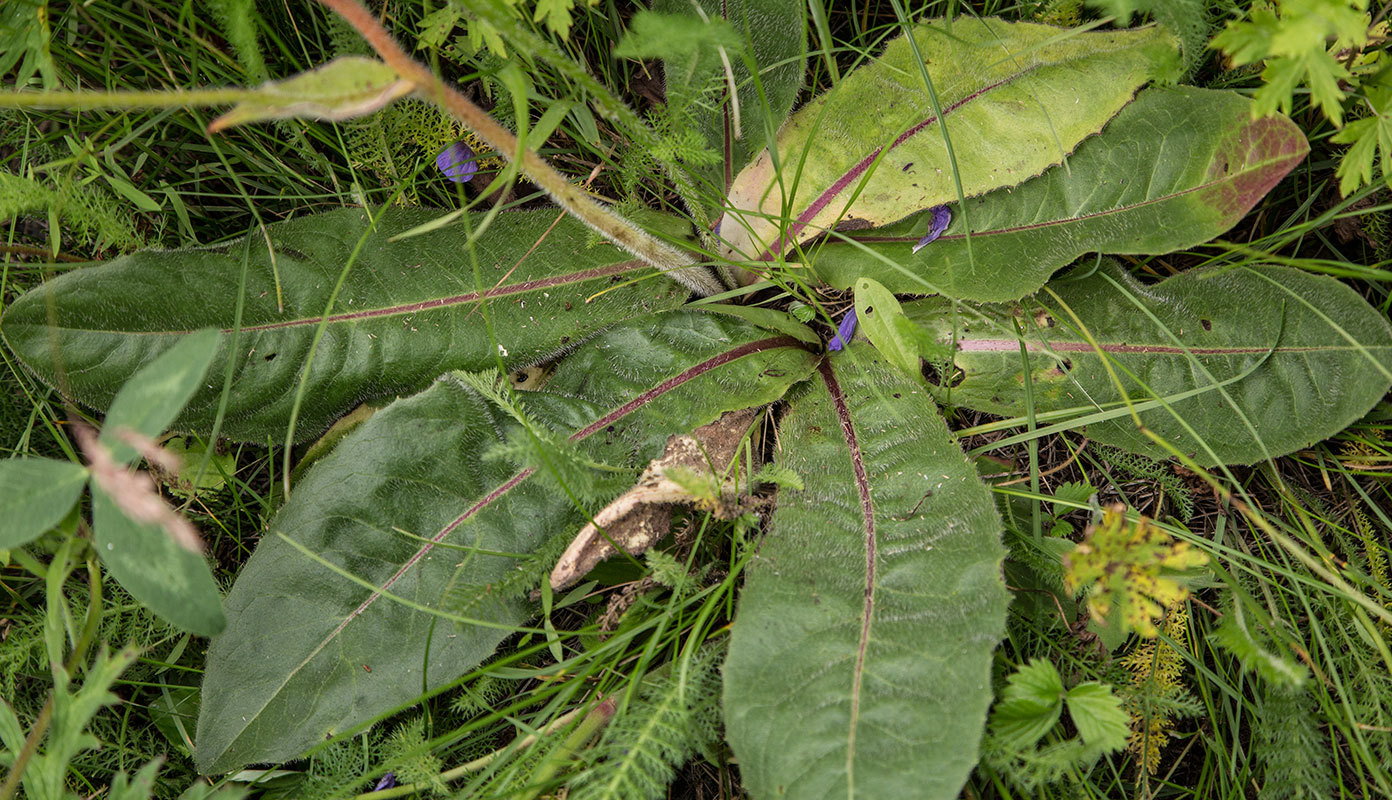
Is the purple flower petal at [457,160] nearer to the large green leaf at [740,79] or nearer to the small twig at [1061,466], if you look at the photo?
the large green leaf at [740,79]

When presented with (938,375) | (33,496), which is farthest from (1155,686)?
(33,496)

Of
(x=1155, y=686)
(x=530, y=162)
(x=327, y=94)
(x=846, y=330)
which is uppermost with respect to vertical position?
(x=327, y=94)

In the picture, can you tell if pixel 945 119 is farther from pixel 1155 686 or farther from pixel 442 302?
pixel 1155 686

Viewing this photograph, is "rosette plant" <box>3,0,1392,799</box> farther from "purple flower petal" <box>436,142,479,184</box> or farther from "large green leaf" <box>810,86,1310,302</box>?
"purple flower petal" <box>436,142,479,184</box>

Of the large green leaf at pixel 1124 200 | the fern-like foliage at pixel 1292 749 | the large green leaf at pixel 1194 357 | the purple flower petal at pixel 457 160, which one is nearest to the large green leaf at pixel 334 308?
the purple flower petal at pixel 457 160

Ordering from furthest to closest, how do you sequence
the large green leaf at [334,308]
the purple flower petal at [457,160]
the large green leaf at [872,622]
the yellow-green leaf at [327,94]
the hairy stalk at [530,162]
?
the purple flower petal at [457,160] → the large green leaf at [334,308] → the large green leaf at [872,622] → the hairy stalk at [530,162] → the yellow-green leaf at [327,94]

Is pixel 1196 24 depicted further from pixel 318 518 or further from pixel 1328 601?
pixel 318 518

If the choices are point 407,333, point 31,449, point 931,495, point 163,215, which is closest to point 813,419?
point 931,495

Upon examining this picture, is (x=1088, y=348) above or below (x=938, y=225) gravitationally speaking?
below
